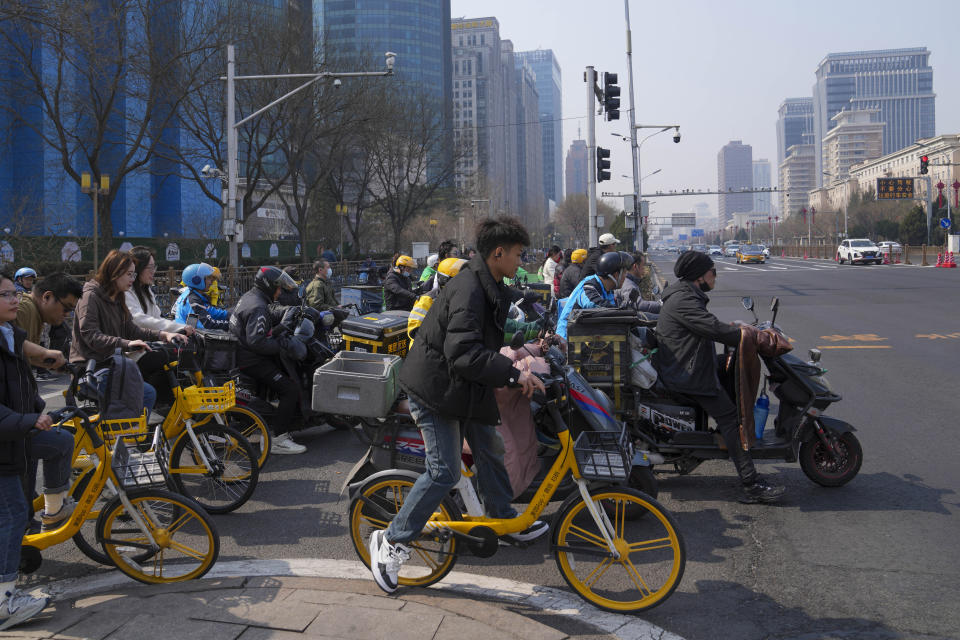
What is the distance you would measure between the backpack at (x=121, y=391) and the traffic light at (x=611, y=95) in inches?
687

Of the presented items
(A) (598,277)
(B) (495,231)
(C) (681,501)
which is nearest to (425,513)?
(B) (495,231)

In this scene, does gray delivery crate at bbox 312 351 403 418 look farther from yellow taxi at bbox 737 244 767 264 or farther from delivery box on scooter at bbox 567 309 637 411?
yellow taxi at bbox 737 244 767 264

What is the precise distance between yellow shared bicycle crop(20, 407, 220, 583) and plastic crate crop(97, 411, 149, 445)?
5cm

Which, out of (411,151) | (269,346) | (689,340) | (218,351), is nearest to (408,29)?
(411,151)

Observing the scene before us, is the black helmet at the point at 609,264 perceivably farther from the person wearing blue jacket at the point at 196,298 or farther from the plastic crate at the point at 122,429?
the plastic crate at the point at 122,429

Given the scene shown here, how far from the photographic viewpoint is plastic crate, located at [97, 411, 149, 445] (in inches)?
181

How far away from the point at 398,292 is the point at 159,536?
785 cm

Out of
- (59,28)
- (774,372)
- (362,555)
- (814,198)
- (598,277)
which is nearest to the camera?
(362,555)

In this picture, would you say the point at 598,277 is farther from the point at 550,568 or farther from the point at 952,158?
the point at 952,158

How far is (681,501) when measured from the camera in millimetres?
5969

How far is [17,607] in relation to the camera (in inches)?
153

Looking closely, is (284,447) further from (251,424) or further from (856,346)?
(856,346)

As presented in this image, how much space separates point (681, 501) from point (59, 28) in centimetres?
1363

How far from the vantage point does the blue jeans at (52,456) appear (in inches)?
168
